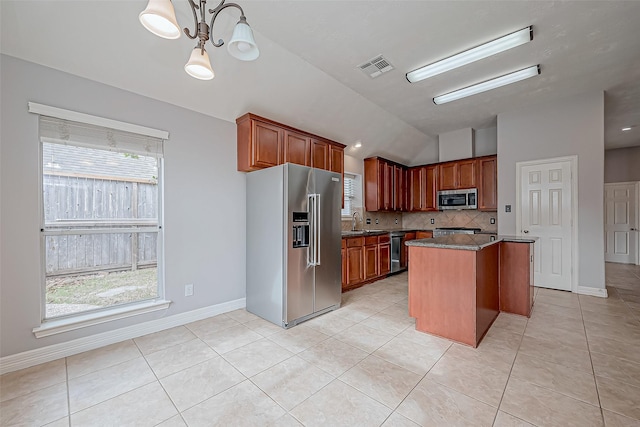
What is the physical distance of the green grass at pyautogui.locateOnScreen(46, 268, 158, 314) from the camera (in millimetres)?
2373

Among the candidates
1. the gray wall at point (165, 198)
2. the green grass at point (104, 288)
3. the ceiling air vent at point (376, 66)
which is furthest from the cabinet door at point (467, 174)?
the green grass at point (104, 288)

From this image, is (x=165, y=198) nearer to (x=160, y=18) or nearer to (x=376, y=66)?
A: (x=160, y=18)

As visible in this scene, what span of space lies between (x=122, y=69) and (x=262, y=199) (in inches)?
71.8

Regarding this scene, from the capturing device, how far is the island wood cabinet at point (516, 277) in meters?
3.06

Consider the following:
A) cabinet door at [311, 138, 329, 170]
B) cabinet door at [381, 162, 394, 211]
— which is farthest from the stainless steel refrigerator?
cabinet door at [381, 162, 394, 211]

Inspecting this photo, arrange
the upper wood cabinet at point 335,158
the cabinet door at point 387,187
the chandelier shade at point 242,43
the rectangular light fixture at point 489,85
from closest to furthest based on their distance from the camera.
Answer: the chandelier shade at point 242,43, the rectangular light fixture at point 489,85, the upper wood cabinet at point 335,158, the cabinet door at point 387,187

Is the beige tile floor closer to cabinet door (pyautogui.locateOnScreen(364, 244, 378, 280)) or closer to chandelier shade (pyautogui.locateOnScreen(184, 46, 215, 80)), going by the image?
cabinet door (pyautogui.locateOnScreen(364, 244, 378, 280))

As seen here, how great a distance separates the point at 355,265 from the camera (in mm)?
4328

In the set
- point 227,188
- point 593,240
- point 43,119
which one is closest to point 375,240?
point 227,188

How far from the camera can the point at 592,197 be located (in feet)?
12.8

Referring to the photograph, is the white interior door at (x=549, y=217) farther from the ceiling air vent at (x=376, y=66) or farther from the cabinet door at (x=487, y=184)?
the ceiling air vent at (x=376, y=66)

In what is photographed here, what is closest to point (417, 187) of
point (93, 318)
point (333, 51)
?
point (333, 51)

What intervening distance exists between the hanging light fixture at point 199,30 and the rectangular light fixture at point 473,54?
2.52 metres

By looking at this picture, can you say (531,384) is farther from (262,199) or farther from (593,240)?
(593,240)
